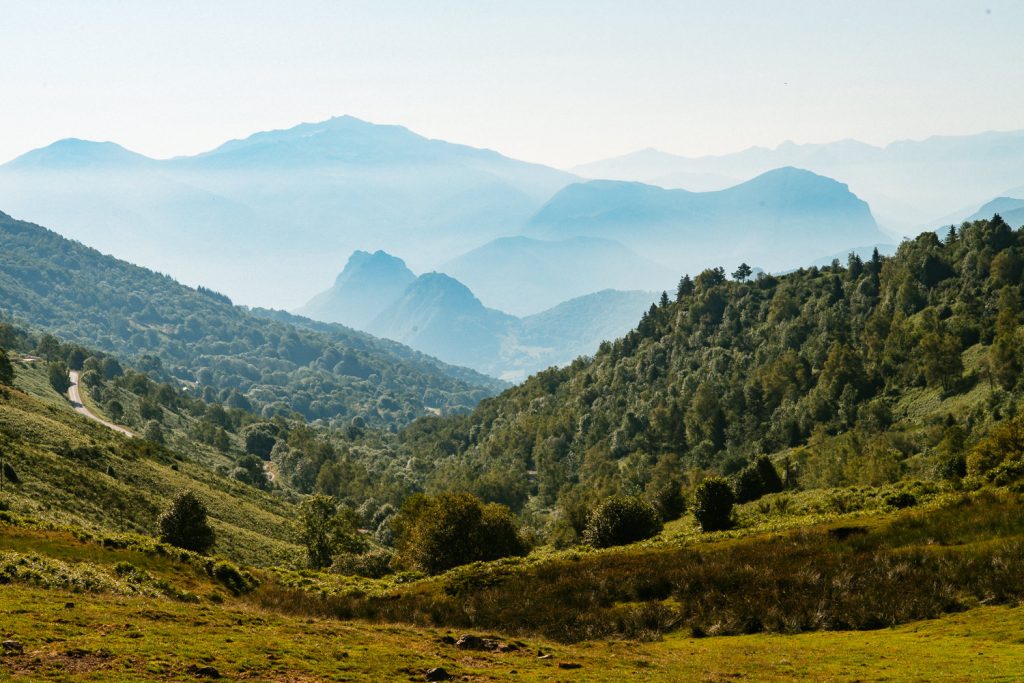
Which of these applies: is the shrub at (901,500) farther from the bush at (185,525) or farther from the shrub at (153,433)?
the shrub at (153,433)

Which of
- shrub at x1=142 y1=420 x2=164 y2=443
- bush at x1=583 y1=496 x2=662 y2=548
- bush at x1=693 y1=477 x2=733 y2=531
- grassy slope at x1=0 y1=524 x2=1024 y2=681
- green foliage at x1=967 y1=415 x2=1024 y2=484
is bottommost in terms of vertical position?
shrub at x1=142 y1=420 x2=164 y2=443

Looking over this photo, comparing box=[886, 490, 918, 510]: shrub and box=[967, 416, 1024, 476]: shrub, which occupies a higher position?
box=[967, 416, 1024, 476]: shrub

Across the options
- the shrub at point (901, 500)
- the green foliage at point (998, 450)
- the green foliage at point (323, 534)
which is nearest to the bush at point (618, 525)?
the shrub at point (901, 500)

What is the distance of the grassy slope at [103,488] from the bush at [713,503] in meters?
48.6

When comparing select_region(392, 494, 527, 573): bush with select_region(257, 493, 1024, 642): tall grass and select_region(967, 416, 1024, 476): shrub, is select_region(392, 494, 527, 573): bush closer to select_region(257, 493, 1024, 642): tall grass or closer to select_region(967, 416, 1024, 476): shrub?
select_region(257, 493, 1024, 642): tall grass

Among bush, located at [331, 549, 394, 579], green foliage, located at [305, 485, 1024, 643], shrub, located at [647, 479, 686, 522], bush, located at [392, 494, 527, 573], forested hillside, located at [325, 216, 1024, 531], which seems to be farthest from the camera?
forested hillside, located at [325, 216, 1024, 531]

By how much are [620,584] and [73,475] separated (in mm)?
61514

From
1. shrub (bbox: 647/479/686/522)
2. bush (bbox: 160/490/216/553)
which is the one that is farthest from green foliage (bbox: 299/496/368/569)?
shrub (bbox: 647/479/686/522)

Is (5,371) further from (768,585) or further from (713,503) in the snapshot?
(768,585)

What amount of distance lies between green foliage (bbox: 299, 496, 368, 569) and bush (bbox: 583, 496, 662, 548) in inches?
1350

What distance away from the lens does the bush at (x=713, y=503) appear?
245ft

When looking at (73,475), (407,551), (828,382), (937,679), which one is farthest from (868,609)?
(828,382)

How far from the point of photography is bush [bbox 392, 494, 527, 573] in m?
68.8

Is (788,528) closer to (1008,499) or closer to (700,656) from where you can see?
(1008,499)
